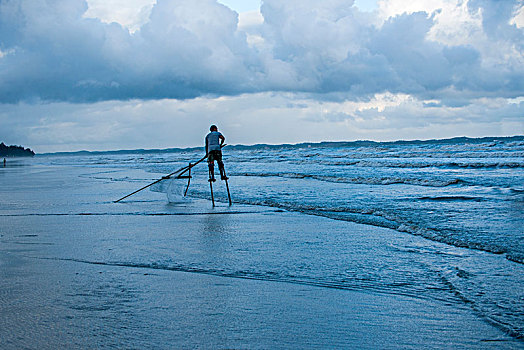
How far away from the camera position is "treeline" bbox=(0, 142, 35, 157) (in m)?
151

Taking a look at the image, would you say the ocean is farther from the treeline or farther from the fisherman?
the treeline

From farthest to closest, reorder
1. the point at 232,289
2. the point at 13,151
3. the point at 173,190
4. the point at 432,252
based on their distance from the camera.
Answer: the point at 13,151 → the point at 173,190 → the point at 432,252 → the point at 232,289

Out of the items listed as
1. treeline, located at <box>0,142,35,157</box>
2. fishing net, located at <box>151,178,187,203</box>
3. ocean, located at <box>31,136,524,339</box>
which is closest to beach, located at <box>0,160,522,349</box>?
ocean, located at <box>31,136,524,339</box>

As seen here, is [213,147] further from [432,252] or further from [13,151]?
[13,151]

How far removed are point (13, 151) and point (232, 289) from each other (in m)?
179

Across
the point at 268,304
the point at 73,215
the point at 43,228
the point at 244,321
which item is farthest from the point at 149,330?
the point at 73,215

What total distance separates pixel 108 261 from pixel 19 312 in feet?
6.35

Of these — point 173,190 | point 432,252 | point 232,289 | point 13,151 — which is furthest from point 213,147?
point 13,151

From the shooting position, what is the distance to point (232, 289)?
4457mm

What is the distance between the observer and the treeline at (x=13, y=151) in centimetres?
15052

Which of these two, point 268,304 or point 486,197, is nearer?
point 268,304

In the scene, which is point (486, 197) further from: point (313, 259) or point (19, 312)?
point (19, 312)

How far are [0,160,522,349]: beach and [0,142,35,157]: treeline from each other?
162 meters

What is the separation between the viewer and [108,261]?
18.6 feet
